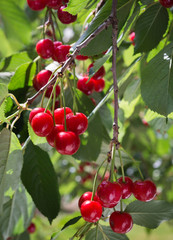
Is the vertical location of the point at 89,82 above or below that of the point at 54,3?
below

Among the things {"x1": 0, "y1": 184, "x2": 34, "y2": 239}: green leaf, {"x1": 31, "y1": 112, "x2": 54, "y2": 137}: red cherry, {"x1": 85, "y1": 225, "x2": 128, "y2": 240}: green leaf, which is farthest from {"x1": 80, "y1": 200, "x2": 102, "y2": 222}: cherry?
{"x1": 0, "y1": 184, "x2": 34, "y2": 239}: green leaf

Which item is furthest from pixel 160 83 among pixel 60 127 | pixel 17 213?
pixel 17 213

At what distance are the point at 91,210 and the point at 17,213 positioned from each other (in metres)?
0.81

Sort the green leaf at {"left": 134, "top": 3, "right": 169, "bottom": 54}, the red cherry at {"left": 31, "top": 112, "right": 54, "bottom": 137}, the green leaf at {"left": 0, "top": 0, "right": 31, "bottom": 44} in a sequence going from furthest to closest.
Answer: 1. the green leaf at {"left": 134, "top": 3, "right": 169, "bottom": 54}
2. the red cherry at {"left": 31, "top": 112, "right": 54, "bottom": 137}
3. the green leaf at {"left": 0, "top": 0, "right": 31, "bottom": 44}

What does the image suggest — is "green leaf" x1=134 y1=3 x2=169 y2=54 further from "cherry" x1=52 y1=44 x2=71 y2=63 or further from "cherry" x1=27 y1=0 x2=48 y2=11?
"cherry" x1=27 y1=0 x2=48 y2=11

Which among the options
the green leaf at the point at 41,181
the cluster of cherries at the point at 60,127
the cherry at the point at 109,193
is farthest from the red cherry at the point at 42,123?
the green leaf at the point at 41,181

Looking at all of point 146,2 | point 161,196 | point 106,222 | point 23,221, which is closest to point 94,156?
point 106,222

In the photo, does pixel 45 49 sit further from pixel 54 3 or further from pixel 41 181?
pixel 41 181

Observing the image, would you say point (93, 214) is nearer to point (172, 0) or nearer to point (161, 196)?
point (172, 0)

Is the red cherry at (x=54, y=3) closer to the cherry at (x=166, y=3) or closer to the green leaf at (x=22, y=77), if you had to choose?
the green leaf at (x=22, y=77)

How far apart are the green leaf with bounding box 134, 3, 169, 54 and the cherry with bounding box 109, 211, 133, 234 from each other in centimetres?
51

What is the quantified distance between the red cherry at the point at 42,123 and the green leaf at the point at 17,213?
2.25 feet

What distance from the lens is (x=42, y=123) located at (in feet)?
2.77

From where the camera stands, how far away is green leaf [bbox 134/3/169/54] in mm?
1064
